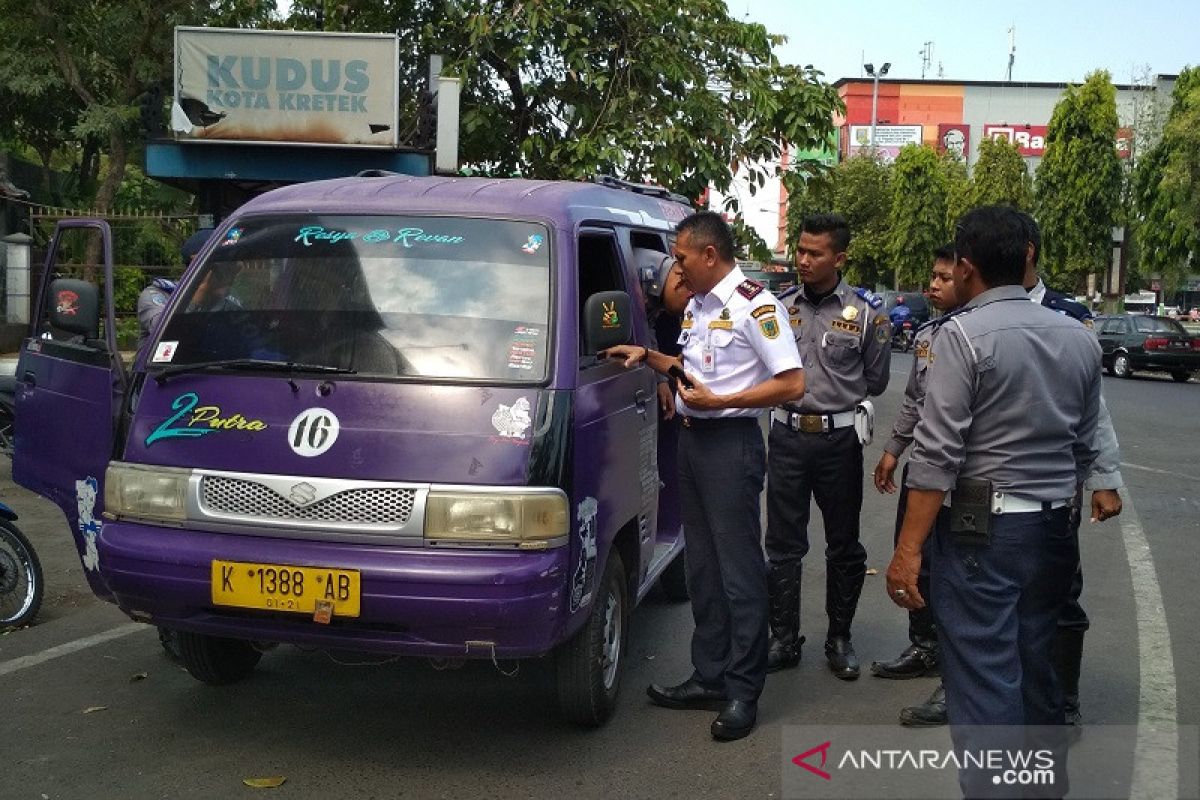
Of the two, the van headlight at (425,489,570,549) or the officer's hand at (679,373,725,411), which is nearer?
the van headlight at (425,489,570,549)

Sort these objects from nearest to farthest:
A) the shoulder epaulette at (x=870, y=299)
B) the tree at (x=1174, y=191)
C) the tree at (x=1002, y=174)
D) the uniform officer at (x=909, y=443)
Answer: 1. the uniform officer at (x=909, y=443)
2. the shoulder epaulette at (x=870, y=299)
3. the tree at (x=1174, y=191)
4. the tree at (x=1002, y=174)

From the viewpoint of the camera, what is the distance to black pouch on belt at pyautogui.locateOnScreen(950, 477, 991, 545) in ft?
11.4

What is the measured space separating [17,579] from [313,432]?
281 centimetres

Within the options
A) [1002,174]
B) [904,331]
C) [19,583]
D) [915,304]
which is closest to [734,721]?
[19,583]

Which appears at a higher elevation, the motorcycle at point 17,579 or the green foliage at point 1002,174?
the green foliage at point 1002,174

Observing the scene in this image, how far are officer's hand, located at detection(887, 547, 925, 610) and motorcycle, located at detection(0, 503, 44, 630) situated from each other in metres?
4.34

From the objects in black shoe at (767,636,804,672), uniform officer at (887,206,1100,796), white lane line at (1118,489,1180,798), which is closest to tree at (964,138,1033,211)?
white lane line at (1118,489,1180,798)

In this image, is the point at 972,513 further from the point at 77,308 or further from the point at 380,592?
the point at 77,308

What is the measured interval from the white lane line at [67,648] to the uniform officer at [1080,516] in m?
3.56

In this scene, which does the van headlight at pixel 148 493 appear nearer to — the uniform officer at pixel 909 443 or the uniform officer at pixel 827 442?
the uniform officer at pixel 827 442

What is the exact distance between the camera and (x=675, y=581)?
6.84m

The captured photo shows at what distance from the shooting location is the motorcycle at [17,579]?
6082 millimetres

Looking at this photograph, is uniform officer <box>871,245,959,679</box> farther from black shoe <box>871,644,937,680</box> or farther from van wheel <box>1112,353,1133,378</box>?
van wheel <box>1112,353,1133,378</box>

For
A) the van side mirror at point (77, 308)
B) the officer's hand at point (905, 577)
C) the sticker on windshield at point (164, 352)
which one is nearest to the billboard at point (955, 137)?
the van side mirror at point (77, 308)
